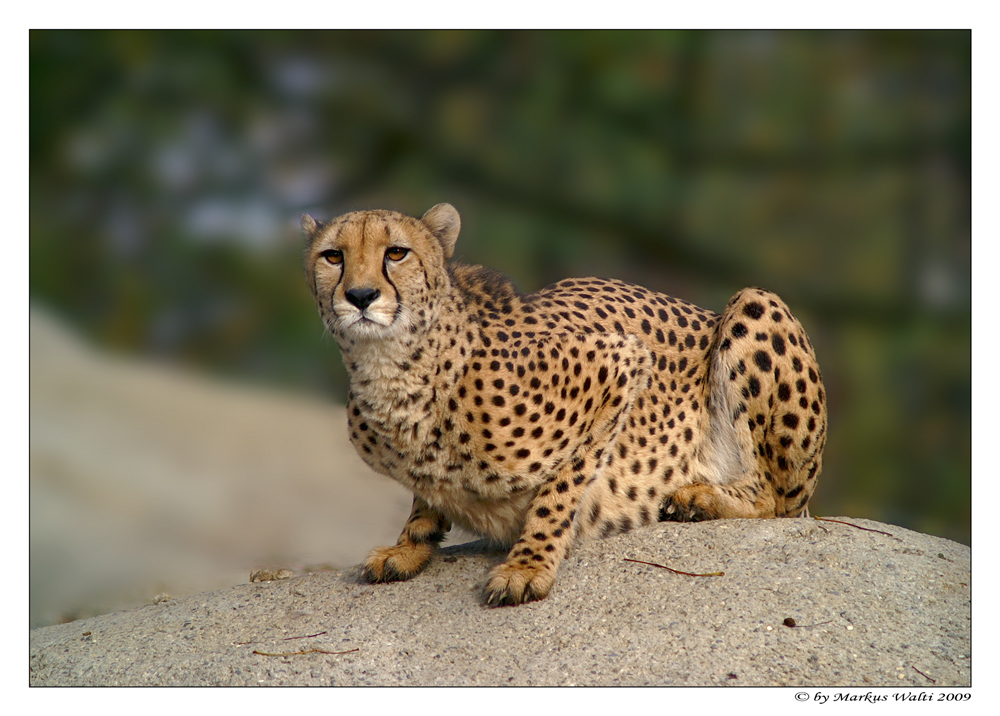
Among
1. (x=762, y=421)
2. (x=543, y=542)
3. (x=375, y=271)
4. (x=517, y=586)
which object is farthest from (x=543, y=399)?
(x=762, y=421)

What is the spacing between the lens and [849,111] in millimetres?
3746

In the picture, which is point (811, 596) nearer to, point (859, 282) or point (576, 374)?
point (576, 374)

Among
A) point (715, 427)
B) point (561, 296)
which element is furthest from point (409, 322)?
point (715, 427)

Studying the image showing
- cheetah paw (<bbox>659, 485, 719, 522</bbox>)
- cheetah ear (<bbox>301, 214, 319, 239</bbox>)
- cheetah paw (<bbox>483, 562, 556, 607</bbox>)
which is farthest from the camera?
cheetah paw (<bbox>659, 485, 719, 522</bbox>)

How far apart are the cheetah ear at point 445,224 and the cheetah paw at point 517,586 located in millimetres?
863

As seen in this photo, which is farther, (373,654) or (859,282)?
(859,282)

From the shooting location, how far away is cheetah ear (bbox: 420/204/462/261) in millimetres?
2633

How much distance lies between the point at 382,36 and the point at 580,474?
2038 millimetres

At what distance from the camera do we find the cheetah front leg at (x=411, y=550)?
2.77m

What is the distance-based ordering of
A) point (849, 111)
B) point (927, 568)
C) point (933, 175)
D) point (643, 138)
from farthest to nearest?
point (643, 138) < point (849, 111) < point (933, 175) < point (927, 568)

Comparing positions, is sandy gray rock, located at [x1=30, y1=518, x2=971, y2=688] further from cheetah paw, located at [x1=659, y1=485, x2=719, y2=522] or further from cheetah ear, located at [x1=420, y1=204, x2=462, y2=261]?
cheetah ear, located at [x1=420, y1=204, x2=462, y2=261]

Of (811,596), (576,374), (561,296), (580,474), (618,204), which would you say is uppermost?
(618,204)

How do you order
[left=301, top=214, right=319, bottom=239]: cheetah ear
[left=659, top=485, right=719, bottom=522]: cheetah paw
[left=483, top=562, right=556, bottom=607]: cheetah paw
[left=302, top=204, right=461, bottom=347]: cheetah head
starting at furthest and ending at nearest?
[left=659, top=485, right=719, bottom=522]: cheetah paw < [left=301, top=214, right=319, bottom=239]: cheetah ear < [left=483, top=562, right=556, bottom=607]: cheetah paw < [left=302, top=204, right=461, bottom=347]: cheetah head

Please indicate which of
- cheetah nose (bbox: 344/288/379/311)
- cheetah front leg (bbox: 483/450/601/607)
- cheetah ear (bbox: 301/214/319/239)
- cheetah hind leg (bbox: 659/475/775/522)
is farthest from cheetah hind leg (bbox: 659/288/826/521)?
cheetah ear (bbox: 301/214/319/239)
